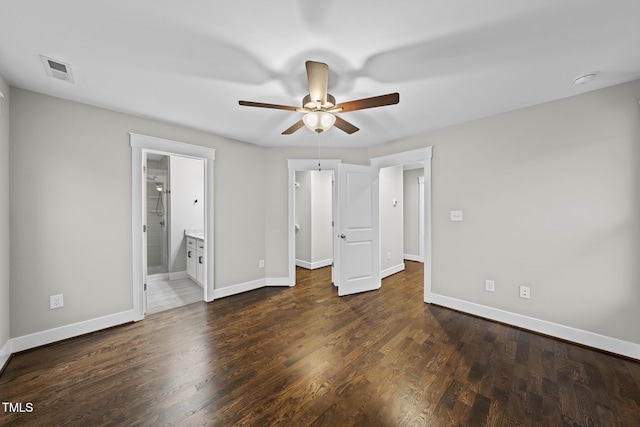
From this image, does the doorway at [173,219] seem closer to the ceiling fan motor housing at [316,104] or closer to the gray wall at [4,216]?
the gray wall at [4,216]

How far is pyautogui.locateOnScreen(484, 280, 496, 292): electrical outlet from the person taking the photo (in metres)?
2.93

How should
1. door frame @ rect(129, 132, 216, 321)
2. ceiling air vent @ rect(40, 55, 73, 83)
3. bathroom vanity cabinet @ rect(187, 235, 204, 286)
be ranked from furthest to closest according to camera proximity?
1. bathroom vanity cabinet @ rect(187, 235, 204, 286)
2. door frame @ rect(129, 132, 216, 321)
3. ceiling air vent @ rect(40, 55, 73, 83)

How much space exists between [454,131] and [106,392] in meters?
4.24

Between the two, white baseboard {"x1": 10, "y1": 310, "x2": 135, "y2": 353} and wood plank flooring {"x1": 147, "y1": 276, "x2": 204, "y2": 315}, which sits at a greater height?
white baseboard {"x1": 10, "y1": 310, "x2": 135, "y2": 353}

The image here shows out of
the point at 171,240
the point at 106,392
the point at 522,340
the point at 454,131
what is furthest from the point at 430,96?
the point at 171,240

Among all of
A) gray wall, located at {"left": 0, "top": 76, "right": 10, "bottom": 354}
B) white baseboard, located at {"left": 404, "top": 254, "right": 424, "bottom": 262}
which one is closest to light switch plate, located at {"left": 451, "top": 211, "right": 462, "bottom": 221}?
white baseboard, located at {"left": 404, "top": 254, "right": 424, "bottom": 262}

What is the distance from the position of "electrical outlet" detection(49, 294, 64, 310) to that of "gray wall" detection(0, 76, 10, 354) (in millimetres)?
258

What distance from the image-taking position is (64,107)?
2453 mm

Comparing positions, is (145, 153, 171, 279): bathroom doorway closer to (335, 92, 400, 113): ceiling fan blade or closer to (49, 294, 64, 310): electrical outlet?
(49, 294, 64, 310): electrical outlet

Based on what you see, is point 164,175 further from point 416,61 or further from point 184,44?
point 416,61

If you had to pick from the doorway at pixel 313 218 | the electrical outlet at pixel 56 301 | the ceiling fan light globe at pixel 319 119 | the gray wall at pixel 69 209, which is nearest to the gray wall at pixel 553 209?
the ceiling fan light globe at pixel 319 119

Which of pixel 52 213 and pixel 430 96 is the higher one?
pixel 430 96

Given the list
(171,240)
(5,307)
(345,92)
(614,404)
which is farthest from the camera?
(171,240)

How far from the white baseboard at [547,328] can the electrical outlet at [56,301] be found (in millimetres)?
4230
